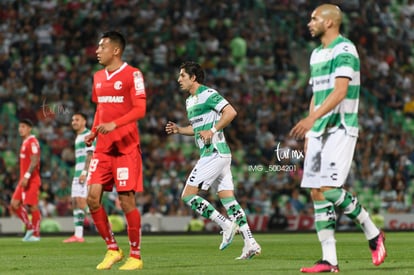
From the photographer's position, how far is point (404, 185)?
93.0 ft

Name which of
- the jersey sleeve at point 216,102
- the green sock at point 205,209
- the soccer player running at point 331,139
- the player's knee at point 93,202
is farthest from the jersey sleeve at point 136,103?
the green sock at point 205,209

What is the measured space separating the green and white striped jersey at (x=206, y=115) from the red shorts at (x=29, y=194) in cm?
793

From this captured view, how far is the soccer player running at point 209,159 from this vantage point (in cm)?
1332

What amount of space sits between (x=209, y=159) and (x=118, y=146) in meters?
2.83

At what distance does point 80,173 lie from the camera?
784 inches

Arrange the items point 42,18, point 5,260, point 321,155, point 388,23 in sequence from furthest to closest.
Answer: point 388,23, point 42,18, point 5,260, point 321,155

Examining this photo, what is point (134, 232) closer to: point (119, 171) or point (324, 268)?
point (119, 171)

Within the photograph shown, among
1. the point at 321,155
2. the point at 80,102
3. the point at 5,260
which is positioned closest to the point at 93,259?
the point at 5,260

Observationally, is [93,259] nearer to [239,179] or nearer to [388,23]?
[239,179]

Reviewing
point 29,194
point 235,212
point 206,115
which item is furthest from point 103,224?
point 29,194

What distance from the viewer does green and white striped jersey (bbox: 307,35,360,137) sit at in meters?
9.52

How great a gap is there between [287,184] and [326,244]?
18.3 metres

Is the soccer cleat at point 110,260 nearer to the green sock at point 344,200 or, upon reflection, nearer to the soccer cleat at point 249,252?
the soccer cleat at point 249,252

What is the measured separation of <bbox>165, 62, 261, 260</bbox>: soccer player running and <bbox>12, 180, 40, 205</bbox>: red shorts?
25.4ft
